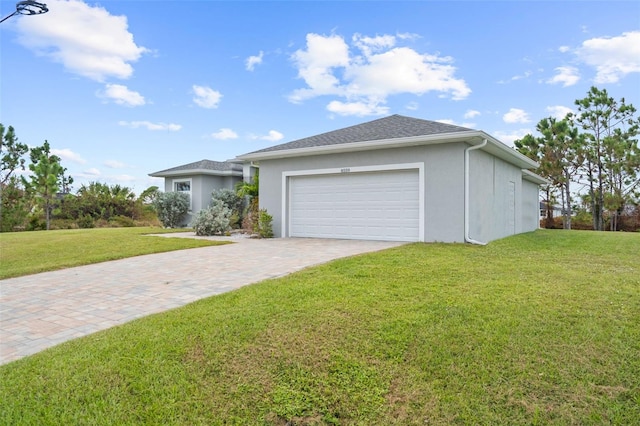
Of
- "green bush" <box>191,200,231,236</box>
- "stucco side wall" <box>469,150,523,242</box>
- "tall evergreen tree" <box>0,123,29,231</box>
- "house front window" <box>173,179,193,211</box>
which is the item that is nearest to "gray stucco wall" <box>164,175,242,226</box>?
"house front window" <box>173,179,193,211</box>

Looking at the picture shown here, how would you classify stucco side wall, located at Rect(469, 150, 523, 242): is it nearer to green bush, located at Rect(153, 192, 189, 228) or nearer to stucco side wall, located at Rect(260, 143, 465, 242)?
stucco side wall, located at Rect(260, 143, 465, 242)

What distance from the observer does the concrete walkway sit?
3.86 meters

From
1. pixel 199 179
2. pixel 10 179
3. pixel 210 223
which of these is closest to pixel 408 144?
pixel 210 223

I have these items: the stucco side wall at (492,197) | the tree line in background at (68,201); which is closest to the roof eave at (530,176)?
the stucco side wall at (492,197)

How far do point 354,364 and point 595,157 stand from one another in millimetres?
26483

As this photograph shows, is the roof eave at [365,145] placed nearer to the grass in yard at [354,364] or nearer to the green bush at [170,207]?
the grass in yard at [354,364]

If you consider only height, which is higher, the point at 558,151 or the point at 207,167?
the point at 558,151

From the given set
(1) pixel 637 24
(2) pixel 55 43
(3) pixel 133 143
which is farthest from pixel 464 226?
(3) pixel 133 143

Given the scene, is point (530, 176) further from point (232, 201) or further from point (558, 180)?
point (232, 201)

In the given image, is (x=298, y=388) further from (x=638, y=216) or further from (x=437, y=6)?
(x=638, y=216)

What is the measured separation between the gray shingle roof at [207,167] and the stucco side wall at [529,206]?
13.8m

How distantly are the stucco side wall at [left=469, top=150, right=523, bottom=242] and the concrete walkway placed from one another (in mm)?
3613

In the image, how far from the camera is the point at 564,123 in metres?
22.6

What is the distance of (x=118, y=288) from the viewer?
18.1 feet
